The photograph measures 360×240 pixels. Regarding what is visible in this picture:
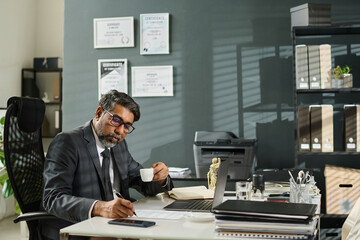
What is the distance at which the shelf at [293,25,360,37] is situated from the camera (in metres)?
3.55

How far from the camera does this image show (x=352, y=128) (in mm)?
3514

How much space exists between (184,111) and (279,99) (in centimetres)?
80

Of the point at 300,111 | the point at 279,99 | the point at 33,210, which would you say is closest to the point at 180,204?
the point at 33,210

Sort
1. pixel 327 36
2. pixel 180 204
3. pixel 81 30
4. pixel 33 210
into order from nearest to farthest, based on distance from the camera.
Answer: pixel 180 204 → pixel 33 210 → pixel 327 36 → pixel 81 30

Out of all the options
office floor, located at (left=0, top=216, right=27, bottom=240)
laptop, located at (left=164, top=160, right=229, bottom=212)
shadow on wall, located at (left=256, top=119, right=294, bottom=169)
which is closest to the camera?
laptop, located at (left=164, top=160, right=229, bottom=212)

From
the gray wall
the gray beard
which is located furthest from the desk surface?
the gray wall

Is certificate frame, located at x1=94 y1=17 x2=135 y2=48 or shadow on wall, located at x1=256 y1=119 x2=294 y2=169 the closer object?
shadow on wall, located at x1=256 y1=119 x2=294 y2=169

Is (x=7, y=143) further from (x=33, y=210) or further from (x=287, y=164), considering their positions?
(x=287, y=164)

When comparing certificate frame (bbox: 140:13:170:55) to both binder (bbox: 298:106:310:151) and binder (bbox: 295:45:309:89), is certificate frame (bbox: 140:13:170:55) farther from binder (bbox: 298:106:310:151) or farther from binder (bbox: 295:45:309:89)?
binder (bbox: 298:106:310:151)

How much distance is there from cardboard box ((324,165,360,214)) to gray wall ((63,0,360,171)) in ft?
1.49

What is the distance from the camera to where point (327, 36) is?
3834mm

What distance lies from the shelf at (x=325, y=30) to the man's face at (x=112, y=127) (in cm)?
181

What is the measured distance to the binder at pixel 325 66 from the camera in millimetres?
3539

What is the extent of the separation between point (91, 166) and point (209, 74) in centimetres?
193
